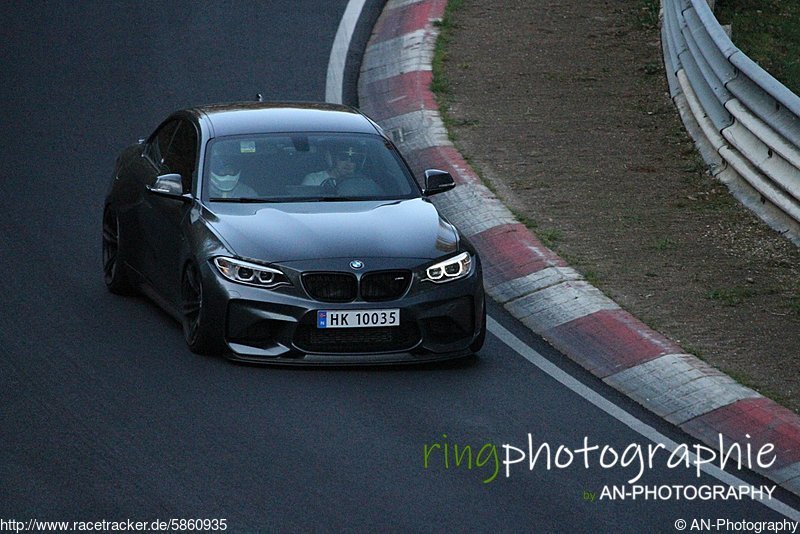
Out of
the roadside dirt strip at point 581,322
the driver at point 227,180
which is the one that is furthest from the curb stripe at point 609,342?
the driver at point 227,180

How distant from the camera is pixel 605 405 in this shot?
917cm

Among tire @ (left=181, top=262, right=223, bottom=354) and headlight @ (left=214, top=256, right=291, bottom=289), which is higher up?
headlight @ (left=214, top=256, right=291, bottom=289)

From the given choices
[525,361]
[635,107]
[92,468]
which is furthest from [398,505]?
[635,107]

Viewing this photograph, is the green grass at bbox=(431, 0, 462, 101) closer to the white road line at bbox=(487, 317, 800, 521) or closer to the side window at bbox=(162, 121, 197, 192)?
the side window at bbox=(162, 121, 197, 192)

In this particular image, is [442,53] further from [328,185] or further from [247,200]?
[247,200]

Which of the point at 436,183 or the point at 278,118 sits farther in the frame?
the point at 278,118

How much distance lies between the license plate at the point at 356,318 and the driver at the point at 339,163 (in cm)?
148

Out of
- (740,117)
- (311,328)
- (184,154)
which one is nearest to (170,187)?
(184,154)

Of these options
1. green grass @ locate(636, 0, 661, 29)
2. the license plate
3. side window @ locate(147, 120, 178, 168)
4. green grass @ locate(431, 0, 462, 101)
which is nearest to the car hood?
the license plate

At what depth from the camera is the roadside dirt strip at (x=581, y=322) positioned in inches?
351

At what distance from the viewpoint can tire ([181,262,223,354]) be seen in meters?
9.58

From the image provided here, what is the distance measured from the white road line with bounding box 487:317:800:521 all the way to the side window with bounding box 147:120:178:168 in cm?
278

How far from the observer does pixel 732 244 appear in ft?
41.3

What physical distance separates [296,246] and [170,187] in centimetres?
123
